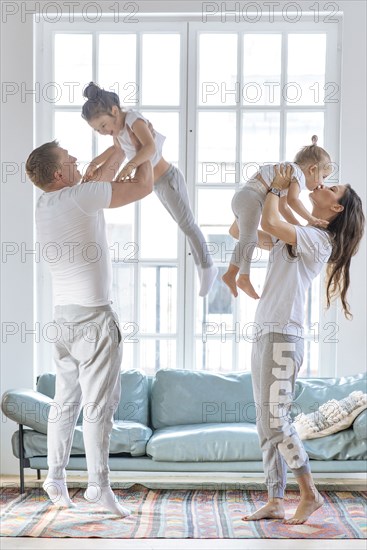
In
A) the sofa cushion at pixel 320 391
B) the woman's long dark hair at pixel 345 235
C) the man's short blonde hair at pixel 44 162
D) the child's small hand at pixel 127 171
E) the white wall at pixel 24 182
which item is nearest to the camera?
the child's small hand at pixel 127 171

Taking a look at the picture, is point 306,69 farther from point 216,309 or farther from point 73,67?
point 216,309

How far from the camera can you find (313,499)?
3.92 m

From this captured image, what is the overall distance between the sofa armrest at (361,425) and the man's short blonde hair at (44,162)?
108 inches

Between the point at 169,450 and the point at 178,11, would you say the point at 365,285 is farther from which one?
the point at 178,11

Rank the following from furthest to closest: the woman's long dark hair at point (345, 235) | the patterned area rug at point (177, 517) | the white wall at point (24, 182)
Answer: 1. the white wall at point (24, 182)
2. the patterned area rug at point (177, 517)
3. the woman's long dark hair at point (345, 235)

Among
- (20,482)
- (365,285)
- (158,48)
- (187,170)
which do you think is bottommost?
(20,482)

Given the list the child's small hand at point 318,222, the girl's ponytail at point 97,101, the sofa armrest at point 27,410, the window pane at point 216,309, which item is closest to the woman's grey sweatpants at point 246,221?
the child's small hand at point 318,222

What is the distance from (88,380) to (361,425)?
250 centimetres

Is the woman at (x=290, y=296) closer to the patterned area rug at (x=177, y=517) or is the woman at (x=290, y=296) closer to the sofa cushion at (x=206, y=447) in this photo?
the patterned area rug at (x=177, y=517)

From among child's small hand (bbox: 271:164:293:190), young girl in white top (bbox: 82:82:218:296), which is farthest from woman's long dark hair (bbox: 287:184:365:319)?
young girl in white top (bbox: 82:82:218:296)

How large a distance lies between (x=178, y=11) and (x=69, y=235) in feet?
10.3

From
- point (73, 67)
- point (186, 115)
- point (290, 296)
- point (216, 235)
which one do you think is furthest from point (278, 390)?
point (73, 67)

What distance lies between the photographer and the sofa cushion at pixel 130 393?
5.56 meters

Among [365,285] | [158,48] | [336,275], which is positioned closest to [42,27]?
[158,48]
